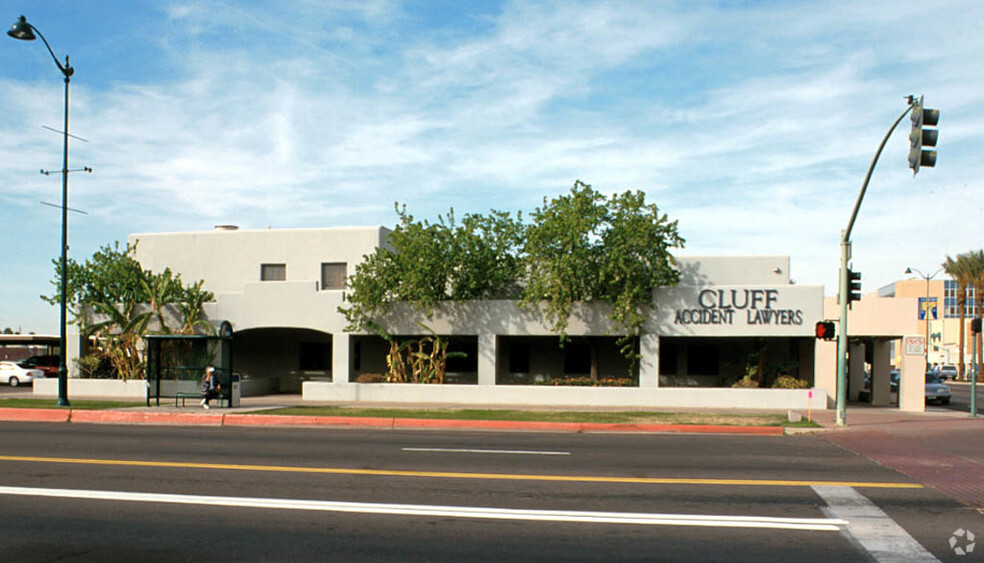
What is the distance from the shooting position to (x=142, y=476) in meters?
11.7

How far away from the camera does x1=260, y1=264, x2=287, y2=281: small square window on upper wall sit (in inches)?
A: 1355

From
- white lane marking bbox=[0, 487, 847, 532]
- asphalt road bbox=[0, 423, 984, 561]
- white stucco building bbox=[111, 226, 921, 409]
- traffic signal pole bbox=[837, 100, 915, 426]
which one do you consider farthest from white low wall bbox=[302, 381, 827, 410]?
white lane marking bbox=[0, 487, 847, 532]

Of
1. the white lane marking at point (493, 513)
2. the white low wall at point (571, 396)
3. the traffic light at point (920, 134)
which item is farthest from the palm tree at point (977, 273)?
the white lane marking at point (493, 513)

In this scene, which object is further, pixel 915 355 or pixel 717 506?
pixel 915 355

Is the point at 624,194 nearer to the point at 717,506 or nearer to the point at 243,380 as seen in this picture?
the point at 243,380

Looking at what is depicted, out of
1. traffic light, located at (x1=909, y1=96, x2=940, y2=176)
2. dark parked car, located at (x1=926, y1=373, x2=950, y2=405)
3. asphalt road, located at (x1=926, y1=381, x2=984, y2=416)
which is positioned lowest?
asphalt road, located at (x1=926, y1=381, x2=984, y2=416)

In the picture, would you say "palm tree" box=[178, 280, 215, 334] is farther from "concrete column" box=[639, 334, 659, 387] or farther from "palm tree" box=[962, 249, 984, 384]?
"palm tree" box=[962, 249, 984, 384]

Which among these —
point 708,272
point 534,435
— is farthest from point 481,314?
point 534,435

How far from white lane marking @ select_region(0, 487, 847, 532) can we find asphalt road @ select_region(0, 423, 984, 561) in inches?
1.3

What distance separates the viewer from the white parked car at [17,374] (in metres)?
40.6

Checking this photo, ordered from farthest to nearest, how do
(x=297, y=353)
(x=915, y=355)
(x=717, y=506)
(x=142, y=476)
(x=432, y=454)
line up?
(x=297, y=353) < (x=915, y=355) < (x=432, y=454) < (x=142, y=476) < (x=717, y=506)

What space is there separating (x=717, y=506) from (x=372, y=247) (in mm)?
24747

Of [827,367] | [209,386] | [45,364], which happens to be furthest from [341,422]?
[45,364]

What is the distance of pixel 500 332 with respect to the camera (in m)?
29.6
